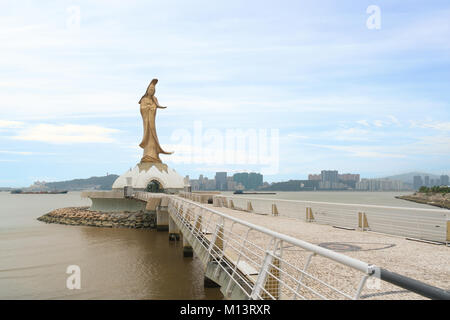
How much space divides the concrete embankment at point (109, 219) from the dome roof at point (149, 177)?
522 cm

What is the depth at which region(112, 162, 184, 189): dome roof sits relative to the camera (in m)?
38.1

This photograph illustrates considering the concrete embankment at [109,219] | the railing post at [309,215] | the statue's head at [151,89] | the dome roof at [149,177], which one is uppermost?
the statue's head at [151,89]

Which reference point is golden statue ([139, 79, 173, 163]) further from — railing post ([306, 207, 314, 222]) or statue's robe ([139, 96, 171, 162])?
railing post ([306, 207, 314, 222])

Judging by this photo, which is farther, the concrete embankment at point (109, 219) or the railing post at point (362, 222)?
the concrete embankment at point (109, 219)

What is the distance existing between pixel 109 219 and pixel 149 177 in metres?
7.77

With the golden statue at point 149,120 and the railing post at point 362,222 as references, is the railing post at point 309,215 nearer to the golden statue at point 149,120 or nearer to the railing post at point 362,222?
the railing post at point 362,222

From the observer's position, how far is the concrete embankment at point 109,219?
30.0 m

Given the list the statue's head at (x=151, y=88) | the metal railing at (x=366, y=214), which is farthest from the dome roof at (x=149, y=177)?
the metal railing at (x=366, y=214)

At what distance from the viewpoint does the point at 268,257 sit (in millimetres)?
4281

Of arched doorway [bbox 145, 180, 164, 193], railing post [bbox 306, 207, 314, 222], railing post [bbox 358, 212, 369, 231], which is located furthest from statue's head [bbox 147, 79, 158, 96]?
railing post [bbox 358, 212, 369, 231]

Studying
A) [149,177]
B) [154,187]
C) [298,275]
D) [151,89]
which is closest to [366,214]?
[298,275]

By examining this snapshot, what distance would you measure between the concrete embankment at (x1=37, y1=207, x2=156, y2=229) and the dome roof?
5217 mm

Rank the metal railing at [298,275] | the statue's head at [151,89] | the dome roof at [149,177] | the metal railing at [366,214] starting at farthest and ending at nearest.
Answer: the statue's head at [151,89] → the dome roof at [149,177] → the metal railing at [366,214] → the metal railing at [298,275]
